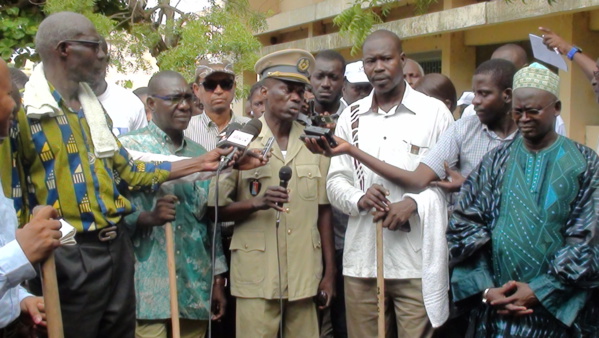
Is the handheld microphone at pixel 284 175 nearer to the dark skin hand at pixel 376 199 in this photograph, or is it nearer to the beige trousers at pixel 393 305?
the dark skin hand at pixel 376 199

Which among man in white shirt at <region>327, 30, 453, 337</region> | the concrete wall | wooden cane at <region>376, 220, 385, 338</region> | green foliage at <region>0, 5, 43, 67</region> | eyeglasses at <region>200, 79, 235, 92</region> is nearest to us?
wooden cane at <region>376, 220, 385, 338</region>

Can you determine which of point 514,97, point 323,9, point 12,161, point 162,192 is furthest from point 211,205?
point 323,9

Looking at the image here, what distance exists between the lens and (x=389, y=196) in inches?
197

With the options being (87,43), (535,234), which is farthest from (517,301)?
(87,43)

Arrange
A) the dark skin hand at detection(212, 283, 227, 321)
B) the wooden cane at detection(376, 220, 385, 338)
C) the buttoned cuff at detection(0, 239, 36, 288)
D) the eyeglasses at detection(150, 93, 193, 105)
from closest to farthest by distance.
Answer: the buttoned cuff at detection(0, 239, 36, 288), the wooden cane at detection(376, 220, 385, 338), the eyeglasses at detection(150, 93, 193, 105), the dark skin hand at detection(212, 283, 227, 321)

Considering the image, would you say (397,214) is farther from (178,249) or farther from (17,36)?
(17,36)

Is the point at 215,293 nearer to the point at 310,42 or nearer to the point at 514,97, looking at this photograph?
the point at 514,97

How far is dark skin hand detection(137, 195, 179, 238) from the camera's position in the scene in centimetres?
467

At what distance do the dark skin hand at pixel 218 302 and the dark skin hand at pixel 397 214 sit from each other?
119cm

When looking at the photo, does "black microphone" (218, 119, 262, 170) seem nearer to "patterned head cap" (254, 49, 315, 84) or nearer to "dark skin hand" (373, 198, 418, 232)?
"patterned head cap" (254, 49, 315, 84)

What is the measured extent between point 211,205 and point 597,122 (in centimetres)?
590

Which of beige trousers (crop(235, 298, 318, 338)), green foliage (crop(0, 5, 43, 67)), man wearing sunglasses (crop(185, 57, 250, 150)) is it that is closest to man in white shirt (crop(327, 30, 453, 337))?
beige trousers (crop(235, 298, 318, 338))

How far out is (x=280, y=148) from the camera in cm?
521

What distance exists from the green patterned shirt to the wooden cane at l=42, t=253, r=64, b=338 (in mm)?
1344
